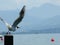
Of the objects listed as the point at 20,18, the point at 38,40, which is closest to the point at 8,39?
the point at 20,18

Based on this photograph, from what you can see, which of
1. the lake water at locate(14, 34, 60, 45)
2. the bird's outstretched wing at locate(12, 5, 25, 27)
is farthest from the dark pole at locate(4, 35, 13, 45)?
the lake water at locate(14, 34, 60, 45)

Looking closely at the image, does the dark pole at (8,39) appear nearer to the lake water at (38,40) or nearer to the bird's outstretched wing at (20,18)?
the bird's outstretched wing at (20,18)

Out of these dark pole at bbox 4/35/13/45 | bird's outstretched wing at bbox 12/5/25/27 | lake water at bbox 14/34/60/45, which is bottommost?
dark pole at bbox 4/35/13/45

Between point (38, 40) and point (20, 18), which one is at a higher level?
point (38, 40)

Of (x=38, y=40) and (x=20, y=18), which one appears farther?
(x=38, y=40)

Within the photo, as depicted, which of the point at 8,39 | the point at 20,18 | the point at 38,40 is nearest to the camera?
the point at 8,39

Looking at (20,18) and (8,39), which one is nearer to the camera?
(8,39)

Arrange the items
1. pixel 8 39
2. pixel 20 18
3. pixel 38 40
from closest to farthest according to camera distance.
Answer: pixel 8 39 < pixel 20 18 < pixel 38 40

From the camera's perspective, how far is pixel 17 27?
32.5 feet

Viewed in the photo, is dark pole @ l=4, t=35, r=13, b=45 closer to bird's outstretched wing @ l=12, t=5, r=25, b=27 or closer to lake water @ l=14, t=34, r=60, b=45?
bird's outstretched wing @ l=12, t=5, r=25, b=27

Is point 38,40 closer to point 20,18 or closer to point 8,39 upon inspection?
point 20,18

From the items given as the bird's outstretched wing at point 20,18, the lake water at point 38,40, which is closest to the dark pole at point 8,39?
the bird's outstretched wing at point 20,18

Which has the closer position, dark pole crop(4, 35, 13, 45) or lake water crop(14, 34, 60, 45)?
dark pole crop(4, 35, 13, 45)

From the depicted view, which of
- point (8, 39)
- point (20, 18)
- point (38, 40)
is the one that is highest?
point (38, 40)
